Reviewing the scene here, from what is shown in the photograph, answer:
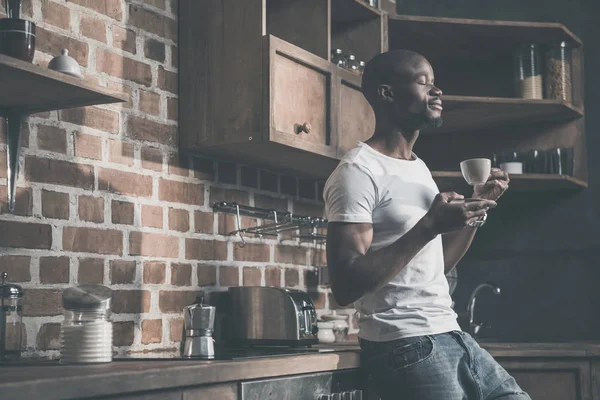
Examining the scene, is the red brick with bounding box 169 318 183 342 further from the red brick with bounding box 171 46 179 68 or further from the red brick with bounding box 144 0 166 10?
the red brick with bounding box 144 0 166 10

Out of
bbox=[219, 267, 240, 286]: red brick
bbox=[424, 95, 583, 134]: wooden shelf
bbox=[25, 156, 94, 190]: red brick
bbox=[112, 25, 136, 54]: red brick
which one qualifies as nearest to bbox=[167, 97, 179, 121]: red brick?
bbox=[112, 25, 136, 54]: red brick

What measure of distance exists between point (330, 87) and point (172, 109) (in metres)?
0.56

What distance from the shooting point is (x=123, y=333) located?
2451 mm

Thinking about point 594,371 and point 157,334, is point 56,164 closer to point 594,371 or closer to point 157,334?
point 157,334

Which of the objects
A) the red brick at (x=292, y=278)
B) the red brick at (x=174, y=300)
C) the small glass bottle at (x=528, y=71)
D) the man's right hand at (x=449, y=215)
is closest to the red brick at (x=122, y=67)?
the red brick at (x=174, y=300)

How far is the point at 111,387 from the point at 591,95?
2779mm

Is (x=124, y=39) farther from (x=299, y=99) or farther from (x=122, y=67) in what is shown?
(x=299, y=99)

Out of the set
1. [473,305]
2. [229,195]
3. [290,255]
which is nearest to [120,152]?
[229,195]

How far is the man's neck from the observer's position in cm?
228

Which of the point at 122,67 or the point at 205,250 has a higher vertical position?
the point at 122,67

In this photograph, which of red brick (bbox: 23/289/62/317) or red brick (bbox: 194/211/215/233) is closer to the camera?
red brick (bbox: 23/289/62/317)

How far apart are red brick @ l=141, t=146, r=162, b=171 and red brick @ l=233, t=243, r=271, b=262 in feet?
1.53

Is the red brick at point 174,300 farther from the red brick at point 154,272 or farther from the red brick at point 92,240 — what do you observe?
the red brick at point 92,240

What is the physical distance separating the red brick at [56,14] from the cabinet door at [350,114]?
1008 mm
